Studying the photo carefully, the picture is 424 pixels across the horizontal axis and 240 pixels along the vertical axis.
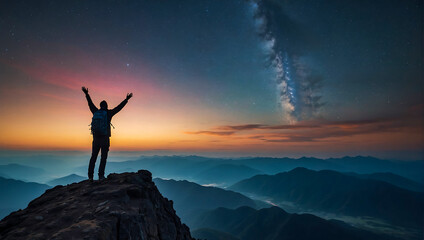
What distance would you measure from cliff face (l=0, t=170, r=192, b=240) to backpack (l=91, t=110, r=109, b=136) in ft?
9.20

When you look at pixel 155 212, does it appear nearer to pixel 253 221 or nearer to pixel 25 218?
pixel 25 218

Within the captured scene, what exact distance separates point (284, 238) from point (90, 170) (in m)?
178

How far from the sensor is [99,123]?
10188 millimetres

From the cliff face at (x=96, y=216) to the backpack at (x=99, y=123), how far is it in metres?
2.80

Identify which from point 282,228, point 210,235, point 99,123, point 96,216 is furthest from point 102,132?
point 282,228

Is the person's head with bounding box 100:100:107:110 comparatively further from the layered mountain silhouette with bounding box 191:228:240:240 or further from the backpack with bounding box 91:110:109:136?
the layered mountain silhouette with bounding box 191:228:240:240

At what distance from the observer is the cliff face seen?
19.6ft

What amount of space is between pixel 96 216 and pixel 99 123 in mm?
5101

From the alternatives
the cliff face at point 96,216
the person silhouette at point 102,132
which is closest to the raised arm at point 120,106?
the person silhouette at point 102,132

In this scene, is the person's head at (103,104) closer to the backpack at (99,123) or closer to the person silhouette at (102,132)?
the person silhouette at (102,132)

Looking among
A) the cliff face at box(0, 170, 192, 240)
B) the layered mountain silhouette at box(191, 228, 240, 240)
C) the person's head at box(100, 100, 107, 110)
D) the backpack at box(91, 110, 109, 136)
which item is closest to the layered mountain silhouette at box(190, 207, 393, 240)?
the layered mountain silhouette at box(191, 228, 240, 240)

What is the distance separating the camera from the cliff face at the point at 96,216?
235 inches

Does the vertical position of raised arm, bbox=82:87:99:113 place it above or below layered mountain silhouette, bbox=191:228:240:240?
above

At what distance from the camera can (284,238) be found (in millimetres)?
148125
